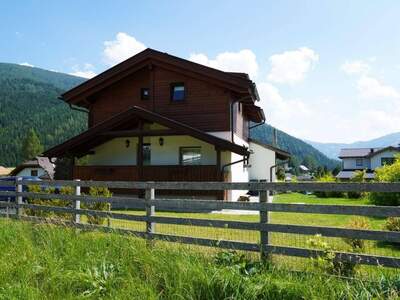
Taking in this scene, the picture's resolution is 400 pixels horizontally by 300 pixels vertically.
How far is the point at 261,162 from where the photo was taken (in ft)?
97.3

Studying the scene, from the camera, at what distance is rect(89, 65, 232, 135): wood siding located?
20.5 metres

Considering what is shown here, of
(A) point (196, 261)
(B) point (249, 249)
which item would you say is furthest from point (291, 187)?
(A) point (196, 261)

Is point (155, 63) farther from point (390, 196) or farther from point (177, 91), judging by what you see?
point (390, 196)

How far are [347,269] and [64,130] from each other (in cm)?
13804

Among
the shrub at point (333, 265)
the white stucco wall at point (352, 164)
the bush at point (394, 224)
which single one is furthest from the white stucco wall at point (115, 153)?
the white stucco wall at point (352, 164)

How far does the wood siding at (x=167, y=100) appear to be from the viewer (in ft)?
67.2

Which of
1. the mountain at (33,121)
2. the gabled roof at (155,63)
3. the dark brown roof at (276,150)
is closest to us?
the gabled roof at (155,63)

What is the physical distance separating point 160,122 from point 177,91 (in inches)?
135

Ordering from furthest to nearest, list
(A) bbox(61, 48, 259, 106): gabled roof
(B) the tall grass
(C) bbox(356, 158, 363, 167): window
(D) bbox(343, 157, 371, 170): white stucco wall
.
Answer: (C) bbox(356, 158, 363, 167): window → (D) bbox(343, 157, 371, 170): white stucco wall → (A) bbox(61, 48, 259, 106): gabled roof → (B) the tall grass

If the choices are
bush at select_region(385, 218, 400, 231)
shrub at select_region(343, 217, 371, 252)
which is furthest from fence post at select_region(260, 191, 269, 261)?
bush at select_region(385, 218, 400, 231)

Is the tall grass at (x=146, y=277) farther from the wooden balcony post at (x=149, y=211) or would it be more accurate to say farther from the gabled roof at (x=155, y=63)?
the gabled roof at (x=155, y=63)

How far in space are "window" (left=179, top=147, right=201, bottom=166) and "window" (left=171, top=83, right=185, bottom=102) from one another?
2.77 metres

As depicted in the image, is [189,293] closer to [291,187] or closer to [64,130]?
[291,187]

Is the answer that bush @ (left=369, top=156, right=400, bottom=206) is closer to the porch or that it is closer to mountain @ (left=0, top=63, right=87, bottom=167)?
the porch
